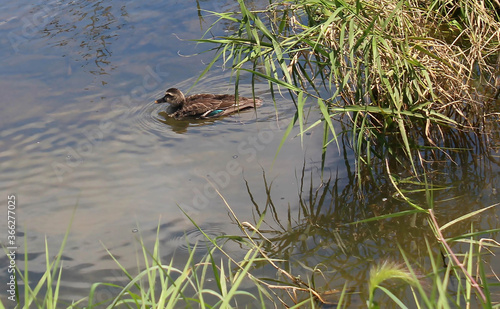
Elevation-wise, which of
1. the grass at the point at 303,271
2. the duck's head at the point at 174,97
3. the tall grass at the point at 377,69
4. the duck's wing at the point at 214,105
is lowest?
the grass at the point at 303,271

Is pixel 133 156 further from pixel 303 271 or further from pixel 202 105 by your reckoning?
pixel 303 271

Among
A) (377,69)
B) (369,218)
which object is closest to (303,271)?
(369,218)

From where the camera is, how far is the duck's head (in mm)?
6930

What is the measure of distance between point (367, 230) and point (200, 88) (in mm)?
3996

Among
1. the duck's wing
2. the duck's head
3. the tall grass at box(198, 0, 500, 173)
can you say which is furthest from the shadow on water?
the duck's head

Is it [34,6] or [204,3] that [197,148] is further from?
[34,6]

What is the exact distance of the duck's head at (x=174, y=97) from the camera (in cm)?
693

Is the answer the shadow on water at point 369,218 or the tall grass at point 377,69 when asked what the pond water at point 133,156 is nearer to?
the shadow on water at point 369,218

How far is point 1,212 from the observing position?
5254 millimetres

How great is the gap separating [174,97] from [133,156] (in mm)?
1304

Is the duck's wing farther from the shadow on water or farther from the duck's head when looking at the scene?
the shadow on water

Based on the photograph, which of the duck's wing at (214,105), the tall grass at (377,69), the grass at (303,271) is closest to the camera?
the grass at (303,271)

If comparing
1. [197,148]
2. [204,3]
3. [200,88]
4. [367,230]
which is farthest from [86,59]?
[367,230]

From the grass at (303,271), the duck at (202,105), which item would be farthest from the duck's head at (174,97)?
the grass at (303,271)
